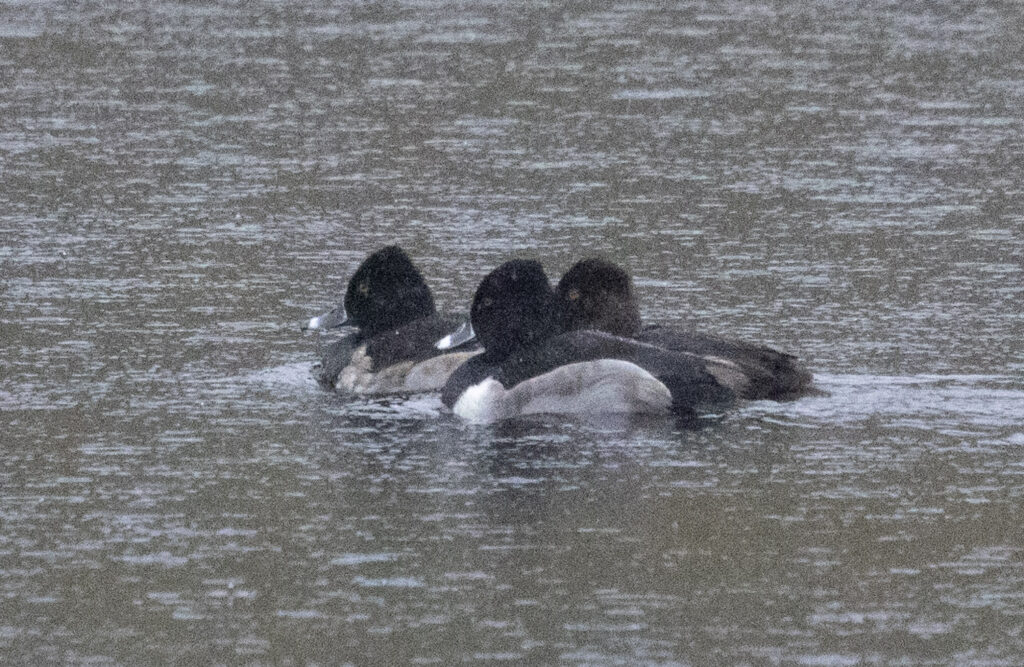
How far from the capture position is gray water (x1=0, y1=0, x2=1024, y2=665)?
886 centimetres

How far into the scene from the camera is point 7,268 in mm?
16688

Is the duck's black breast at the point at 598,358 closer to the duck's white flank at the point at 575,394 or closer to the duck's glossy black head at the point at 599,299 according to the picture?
the duck's white flank at the point at 575,394

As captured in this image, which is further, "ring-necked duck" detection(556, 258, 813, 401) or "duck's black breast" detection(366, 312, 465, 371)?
"duck's black breast" detection(366, 312, 465, 371)

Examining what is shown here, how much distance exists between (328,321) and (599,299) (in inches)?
74.0

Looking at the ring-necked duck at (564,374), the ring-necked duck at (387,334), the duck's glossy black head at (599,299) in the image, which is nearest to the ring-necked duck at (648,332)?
the duck's glossy black head at (599,299)

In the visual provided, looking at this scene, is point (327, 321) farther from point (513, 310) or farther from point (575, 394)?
point (575, 394)

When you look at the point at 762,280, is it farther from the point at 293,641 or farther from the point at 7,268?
the point at 293,641

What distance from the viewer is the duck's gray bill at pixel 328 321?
14867mm

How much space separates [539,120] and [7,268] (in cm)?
791

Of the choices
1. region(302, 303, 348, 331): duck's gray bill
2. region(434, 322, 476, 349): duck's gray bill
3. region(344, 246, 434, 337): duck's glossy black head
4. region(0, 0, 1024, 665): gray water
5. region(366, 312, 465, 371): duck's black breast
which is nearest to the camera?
region(0, 0, 1024, 665): gray water

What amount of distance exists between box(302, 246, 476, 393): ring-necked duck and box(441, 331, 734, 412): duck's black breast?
0.64m

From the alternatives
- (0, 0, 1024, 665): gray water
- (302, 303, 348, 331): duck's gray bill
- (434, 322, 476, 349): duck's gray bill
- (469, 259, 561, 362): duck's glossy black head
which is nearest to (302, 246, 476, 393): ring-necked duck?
(302, 303, 348, 331): duck's gray bill

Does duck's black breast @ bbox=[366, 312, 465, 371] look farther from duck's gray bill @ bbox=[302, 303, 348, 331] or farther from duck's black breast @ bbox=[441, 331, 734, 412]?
duck's black breast @ bbox=[441, 331, 734, 412]

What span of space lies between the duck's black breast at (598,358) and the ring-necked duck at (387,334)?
2.10 ft
